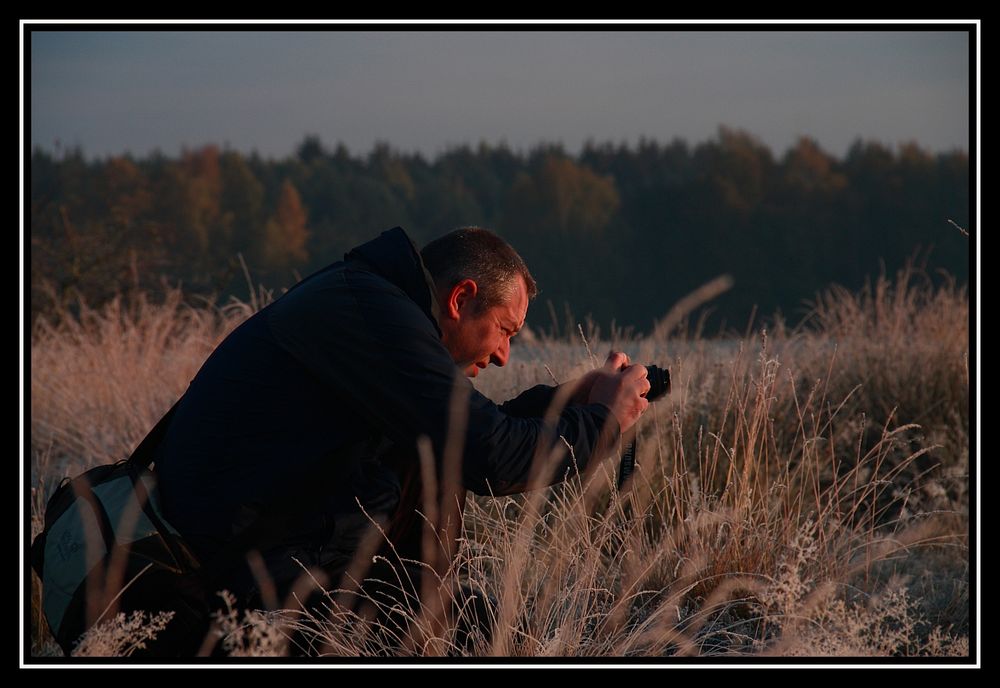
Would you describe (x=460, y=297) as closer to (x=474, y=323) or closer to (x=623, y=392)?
(x=474, y=323)

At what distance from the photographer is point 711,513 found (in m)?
3.20

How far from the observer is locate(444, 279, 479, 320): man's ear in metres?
2.63

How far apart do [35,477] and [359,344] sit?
4.09 metres

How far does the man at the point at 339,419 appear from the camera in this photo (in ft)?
7.77

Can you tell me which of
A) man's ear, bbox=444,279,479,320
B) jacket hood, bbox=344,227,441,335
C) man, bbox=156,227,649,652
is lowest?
man, bbox=156,227,649,652

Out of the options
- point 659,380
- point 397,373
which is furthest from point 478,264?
point 659,380

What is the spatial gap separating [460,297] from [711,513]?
3.58 feet

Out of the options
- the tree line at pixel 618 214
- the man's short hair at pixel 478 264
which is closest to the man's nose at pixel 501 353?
the man's short hair at pixel 478 264

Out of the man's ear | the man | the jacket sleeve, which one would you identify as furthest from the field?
the man's ear

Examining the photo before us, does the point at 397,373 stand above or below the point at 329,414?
above

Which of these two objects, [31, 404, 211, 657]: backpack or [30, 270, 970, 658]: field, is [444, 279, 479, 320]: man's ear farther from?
[31, 404, 211, 657]: backpack

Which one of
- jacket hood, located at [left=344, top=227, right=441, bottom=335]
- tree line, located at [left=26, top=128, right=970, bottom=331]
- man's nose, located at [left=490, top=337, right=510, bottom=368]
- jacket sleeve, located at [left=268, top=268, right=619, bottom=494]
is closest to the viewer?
jacket sleeve, located at [left=268, top=268, right=619, bottom=494]

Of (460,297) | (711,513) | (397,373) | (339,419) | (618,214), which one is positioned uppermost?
(618,214)

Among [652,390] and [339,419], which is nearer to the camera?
[339,419]
